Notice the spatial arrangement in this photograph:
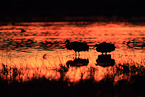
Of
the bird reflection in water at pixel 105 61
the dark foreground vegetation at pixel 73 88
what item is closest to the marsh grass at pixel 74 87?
the dark foreground vegetation at pixel 73 88

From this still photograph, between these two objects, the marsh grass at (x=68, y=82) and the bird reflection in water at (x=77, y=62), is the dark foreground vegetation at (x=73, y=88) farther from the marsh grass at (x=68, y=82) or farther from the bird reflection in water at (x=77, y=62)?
the bird reflection in water at (x=77, y=62)

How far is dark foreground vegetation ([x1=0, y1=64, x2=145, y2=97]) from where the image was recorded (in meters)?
7.61

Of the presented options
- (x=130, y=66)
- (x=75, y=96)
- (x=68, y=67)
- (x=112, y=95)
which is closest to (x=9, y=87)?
(x=75, y=96)

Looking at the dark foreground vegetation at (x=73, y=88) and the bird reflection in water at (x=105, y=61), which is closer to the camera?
the dark foreground vegetation at (x=73, y=88)

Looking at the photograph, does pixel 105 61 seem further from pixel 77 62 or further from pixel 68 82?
pixel 68 82

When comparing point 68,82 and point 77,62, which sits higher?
point 77,62

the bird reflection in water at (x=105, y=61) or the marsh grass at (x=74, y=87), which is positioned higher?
the bird reflection in water at (x=105, y=61)

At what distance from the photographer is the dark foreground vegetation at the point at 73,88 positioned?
761cm

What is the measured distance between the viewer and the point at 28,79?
9281 millimetres

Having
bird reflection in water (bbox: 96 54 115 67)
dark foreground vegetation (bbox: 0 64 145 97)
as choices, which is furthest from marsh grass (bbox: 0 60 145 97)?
bird reflection in water (bbox: 96 54 115 67)

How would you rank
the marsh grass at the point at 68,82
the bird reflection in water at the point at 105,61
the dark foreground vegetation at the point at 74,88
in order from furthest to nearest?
1. the bird reflection in water at the point at 105,61
2. the marsh grass at the point at 68,82
3. the dark foreground vegetation at the point at 74,88

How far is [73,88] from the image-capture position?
814cm

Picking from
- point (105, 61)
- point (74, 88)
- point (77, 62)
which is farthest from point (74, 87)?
point (105, 61)

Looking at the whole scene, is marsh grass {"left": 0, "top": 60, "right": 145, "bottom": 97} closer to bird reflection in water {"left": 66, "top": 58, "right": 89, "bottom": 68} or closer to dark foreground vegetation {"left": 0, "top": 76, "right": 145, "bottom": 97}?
dark foreground vegetation {"left": 0, "top": 76, "right": 145, "bottom": 97}
